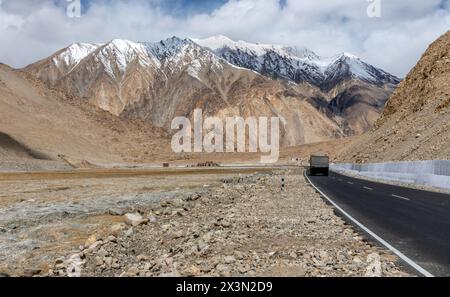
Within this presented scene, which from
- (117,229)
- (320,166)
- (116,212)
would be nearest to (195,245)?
(117,229)

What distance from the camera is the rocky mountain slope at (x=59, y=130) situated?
103688 millimetres

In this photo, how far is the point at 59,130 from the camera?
120 m

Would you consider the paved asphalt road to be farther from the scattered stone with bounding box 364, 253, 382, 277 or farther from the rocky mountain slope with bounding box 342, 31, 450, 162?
the rocky mountain slope with bounding box 342, 31, 450, 162

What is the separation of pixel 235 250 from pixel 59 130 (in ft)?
387

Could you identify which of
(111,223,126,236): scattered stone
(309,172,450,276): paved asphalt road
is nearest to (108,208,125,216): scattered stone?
(111,223,126,236): scattered stone

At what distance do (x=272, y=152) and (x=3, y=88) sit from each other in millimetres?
82149

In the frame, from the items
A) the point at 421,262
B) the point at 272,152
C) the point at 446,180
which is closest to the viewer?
the point at 421,262

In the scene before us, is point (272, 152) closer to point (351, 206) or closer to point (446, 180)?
point (446, 180)

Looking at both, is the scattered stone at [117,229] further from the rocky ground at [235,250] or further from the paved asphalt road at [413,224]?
the paved asphalt road at [413,224]

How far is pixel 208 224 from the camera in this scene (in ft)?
45.1
